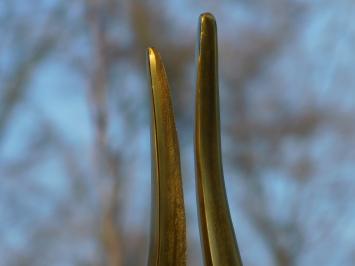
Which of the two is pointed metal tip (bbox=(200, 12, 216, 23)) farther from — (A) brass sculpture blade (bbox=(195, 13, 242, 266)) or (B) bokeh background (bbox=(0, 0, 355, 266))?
(B) bokeh background (bbox=(0, 0, 355, 266))

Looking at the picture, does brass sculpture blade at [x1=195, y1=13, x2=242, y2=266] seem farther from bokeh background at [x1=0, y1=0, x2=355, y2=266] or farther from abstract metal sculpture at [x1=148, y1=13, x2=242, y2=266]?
bokeh background at [x1=0, y1=0, x2=355, y2=266]

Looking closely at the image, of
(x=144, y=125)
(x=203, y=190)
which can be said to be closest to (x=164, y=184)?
(x=203, y=190)

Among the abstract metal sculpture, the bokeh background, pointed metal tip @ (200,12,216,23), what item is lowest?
the abstract metal sculpture

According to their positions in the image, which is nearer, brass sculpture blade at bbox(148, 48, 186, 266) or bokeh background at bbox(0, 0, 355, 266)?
brass sculpture blade at bbox(148, 48, 186, 266)

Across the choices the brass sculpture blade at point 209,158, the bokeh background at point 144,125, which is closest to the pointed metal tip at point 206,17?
the brass sculpture blade at point 209,158

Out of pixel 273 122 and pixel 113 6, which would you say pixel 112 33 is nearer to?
pixel 113 6

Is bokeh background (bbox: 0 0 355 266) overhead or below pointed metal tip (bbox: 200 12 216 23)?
overhead

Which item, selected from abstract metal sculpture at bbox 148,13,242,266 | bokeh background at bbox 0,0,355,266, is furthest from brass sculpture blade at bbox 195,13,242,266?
bokeh background at bbox 0,0,355,266

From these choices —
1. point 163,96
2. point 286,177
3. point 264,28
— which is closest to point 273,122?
point 286,177

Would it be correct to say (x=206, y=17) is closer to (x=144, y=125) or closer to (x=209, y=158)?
(x=209, y=158)
